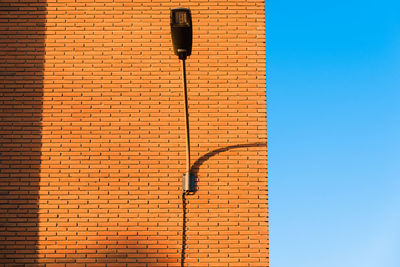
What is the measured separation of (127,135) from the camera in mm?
7211

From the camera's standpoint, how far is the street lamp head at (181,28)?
5.89m

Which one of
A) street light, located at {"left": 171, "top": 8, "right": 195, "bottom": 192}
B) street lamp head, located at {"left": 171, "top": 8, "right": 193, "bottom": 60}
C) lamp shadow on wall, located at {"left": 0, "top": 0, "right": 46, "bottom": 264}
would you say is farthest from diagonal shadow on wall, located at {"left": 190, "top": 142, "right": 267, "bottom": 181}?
lamp shadow on wall, located at {"left": 0, "top": 0, "right": 46, "bottom": 264}

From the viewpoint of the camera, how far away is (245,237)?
6859 mm

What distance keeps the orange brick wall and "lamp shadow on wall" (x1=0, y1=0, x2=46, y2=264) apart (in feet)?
0.05

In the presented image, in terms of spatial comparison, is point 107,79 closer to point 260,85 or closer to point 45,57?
point 45,57

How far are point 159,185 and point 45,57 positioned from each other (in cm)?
256

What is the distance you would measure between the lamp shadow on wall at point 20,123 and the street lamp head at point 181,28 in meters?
2.48

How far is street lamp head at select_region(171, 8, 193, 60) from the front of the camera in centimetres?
589

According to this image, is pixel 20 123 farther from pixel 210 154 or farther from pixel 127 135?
pixel 210 154

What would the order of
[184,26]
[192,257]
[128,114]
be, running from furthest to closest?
1. [128,114]
2. [192,257]
3. [184,26]

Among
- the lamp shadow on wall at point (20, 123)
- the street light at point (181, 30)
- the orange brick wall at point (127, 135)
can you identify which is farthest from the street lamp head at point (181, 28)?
the lamp shadow on wall at point (20, 123)

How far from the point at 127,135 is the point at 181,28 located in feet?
6.48

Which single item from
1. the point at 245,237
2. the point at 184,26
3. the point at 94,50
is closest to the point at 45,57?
the point at 94,50

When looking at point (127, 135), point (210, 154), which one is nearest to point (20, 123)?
point (127, 135)
